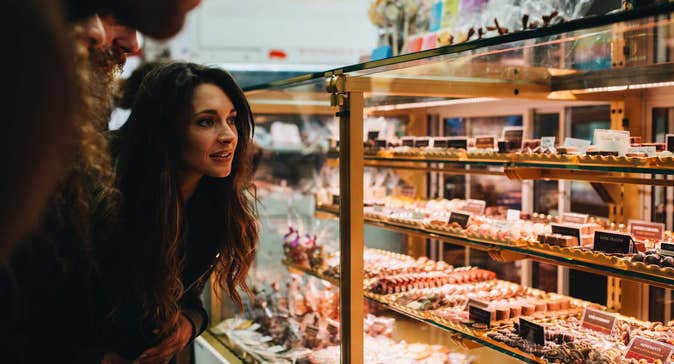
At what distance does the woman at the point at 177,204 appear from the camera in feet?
5.85

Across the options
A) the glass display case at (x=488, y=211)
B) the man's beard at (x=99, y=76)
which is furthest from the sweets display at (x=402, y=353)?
the man's beard at (x=99, y=76)

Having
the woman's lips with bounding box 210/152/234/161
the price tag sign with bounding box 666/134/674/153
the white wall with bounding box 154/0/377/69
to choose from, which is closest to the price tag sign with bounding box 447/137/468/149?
the price tag sign with bounding box 666/134/674/153

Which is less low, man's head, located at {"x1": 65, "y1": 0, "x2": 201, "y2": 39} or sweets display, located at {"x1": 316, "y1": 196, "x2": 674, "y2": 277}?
man's head, located at {"x1": 65, "y1": 0, "x2": 201, "y2": 39}

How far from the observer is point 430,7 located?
347 centimetres

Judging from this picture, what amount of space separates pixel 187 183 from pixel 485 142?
136 centimetres

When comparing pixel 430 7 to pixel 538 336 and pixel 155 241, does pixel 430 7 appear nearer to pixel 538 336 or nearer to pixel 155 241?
pixel 538 336

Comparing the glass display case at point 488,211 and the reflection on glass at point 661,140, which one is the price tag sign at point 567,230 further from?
the reflection on glass at point 661,140

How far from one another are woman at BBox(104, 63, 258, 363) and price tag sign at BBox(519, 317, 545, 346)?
39.1 inches

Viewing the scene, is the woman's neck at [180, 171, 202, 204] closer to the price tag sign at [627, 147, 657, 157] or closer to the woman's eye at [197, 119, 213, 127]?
the woman's eye at [197, 119, 213, 127]

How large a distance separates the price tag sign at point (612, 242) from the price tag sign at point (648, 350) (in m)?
0.29

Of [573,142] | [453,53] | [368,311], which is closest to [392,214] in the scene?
[368,311]

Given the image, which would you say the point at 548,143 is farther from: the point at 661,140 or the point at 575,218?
the point at 661,140

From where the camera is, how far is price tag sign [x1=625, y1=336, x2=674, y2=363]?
1986 millimetres

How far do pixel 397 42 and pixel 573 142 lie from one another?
147cm
